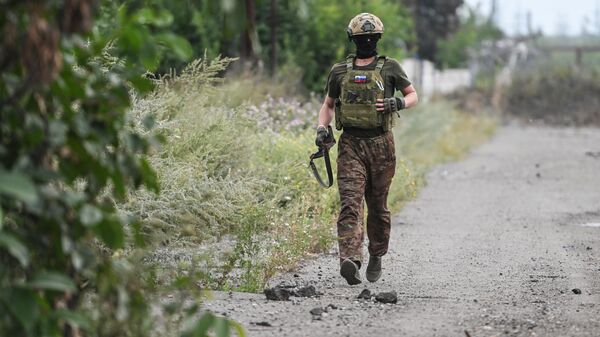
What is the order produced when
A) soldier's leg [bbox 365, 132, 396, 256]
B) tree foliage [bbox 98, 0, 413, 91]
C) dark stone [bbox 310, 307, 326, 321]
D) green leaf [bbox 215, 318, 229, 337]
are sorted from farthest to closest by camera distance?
tree foliage [bbox 98, 0, 413, 91]
soldier's leg [bbox 365, 132, 396, 256]
dark stone [bbox 310, 307, 326, 321]
green leaf [bbox 215, 318, 229, 337]

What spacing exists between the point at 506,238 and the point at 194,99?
331cm

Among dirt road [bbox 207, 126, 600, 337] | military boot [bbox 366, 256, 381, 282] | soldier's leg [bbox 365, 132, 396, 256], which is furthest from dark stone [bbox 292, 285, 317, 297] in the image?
soldier's leg [bbox 365, 132, 396, 256]

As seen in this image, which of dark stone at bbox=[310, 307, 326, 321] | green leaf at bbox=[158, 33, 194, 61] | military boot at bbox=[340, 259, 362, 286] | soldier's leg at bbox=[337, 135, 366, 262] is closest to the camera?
green leaf at bbox=[158, 33, 194, 61]

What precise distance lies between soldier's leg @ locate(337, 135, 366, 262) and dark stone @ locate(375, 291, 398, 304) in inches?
30.9

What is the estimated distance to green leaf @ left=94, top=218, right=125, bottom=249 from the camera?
4863 millimetres

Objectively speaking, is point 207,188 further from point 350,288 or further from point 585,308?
point 585,308

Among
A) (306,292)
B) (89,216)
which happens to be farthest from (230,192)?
(89,216)

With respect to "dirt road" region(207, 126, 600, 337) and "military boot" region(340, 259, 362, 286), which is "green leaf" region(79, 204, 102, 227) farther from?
"military boot" region(340, 259, 362, 286)

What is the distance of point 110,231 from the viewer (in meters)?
4.88

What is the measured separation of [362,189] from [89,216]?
479 cm

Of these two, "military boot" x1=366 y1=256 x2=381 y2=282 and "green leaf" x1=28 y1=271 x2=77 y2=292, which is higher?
"green leaf" x1=28 y1=271 x2=77 y2=292

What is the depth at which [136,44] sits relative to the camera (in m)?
5.04

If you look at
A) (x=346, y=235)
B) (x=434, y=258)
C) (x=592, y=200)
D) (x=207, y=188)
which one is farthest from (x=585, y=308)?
(x=592, y=200)

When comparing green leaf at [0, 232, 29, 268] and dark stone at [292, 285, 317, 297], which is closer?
green leaf at [0, 232, 29, 268]
